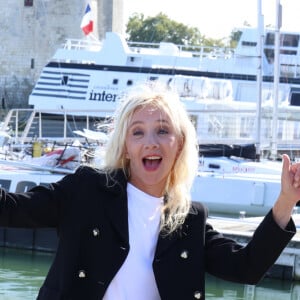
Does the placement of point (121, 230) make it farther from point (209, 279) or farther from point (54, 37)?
point (54, 37)

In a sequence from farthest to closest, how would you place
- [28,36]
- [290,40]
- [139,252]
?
[28,36], [290,40], [139,252]

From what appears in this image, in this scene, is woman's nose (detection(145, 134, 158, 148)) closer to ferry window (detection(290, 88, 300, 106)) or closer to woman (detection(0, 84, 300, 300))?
woman (detection(0, 84, 300, 300))

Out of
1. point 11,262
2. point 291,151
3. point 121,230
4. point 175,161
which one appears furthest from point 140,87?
point 291,151

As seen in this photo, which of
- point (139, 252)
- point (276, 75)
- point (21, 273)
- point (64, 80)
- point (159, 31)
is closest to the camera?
point (139, 252)

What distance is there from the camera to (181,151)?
2.47 m

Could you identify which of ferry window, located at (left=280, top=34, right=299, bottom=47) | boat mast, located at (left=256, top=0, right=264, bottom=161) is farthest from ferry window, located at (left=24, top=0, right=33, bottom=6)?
boat mast, located at (left=256, top=0, right=264, bottom=161)

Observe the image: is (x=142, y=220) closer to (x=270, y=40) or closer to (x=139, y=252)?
(x=139, y=252)

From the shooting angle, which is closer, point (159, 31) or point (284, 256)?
point (284, 256)

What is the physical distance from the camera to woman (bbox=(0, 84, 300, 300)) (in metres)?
2.34

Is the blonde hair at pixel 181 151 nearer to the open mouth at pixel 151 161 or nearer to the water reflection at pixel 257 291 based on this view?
the open mouth at pixel 151 161

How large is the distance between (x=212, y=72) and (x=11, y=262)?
2094 centimetres

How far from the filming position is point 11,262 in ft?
39.9

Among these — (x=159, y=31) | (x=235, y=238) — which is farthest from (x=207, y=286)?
(x=159, y=31)

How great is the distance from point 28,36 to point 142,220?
148ft
